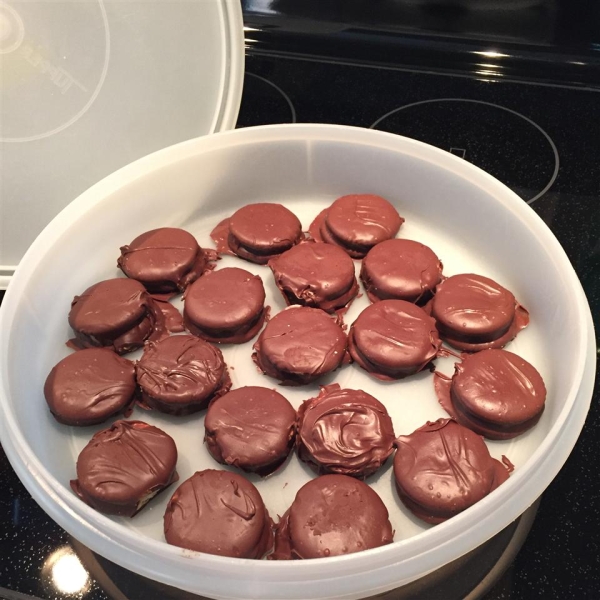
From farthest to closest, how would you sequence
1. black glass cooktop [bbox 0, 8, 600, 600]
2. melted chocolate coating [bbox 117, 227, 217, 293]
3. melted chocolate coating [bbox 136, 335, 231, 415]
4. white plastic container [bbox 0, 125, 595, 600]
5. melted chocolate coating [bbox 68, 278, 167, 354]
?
melted chocolate coating [bbox 117, 227, 217, 293] < melted chocolate coating [bbox 68, 278, 167, 354] < melted chocolate coating [bbox 136, 335, 231, 415] < black glass cooktop [bbox 0, 8, 600, 600] < white plastic container [bbox 0, 125, 595, 600]

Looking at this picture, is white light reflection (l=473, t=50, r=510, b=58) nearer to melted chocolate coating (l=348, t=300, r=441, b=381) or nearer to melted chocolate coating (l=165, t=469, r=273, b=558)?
melted chocolate coating (l=348, t=300, r=441, b=381)

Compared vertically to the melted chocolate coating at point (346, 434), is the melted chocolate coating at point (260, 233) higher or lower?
higher

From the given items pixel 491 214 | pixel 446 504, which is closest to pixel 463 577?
pixel 446 504

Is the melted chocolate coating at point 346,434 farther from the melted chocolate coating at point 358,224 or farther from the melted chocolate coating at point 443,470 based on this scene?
the melted chocolate coating at point 358,224

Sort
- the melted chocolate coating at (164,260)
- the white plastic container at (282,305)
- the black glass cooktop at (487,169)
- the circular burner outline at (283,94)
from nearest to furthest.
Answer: the white plastic container at (282,305) → the black glass cooktop at (487,169) → the melted chocolate coating at (164,260) → the circular burner outline at (283,94)

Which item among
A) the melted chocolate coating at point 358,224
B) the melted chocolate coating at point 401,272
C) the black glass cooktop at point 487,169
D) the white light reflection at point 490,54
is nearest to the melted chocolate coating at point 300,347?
the melted chocolate coating at point 401,272

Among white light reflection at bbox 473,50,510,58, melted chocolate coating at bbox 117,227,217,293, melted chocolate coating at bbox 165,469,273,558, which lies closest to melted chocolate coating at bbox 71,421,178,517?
melted chocolate coating at bbox 165,469,273,558
